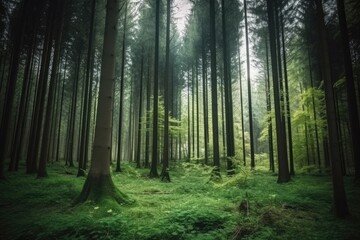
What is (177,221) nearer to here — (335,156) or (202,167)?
(335,156)

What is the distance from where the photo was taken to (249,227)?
183 inches

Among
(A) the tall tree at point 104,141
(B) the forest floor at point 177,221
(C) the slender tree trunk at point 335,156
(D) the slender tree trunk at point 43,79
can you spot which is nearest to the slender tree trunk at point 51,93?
(D) the slender tree trunk at point 43,79

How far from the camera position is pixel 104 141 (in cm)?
669

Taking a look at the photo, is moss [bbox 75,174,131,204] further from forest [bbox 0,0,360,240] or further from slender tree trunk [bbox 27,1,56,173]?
slender tree trunk [bbox 27,1,56,173]

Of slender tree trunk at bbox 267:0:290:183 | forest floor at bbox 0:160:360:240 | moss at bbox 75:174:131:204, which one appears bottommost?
forest floor at bbox 0:160:360:240


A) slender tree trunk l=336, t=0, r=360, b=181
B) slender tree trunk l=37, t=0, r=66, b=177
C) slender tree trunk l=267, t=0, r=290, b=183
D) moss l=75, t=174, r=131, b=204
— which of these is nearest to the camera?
moss l=75, t=174, r=131, b=204

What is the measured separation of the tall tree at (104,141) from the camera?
625 centimetres

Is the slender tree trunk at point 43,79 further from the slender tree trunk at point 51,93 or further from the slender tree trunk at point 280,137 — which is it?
the slender tree trunk at point 280,137

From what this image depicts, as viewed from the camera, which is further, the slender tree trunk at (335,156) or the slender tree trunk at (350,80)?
the slender tree trunk at (350,80)

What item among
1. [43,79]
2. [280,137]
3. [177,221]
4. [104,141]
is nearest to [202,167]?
[280,137]

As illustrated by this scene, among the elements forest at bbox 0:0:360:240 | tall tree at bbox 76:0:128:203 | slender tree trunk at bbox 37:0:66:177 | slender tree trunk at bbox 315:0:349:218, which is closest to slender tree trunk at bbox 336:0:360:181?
forest at bbox 0:0:360:240

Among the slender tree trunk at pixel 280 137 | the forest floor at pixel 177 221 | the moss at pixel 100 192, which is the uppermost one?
the slender tree trunk at pixel 280 137

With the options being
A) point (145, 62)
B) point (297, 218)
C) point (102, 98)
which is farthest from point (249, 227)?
point (145, 62)

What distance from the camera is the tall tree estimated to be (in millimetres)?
6246
